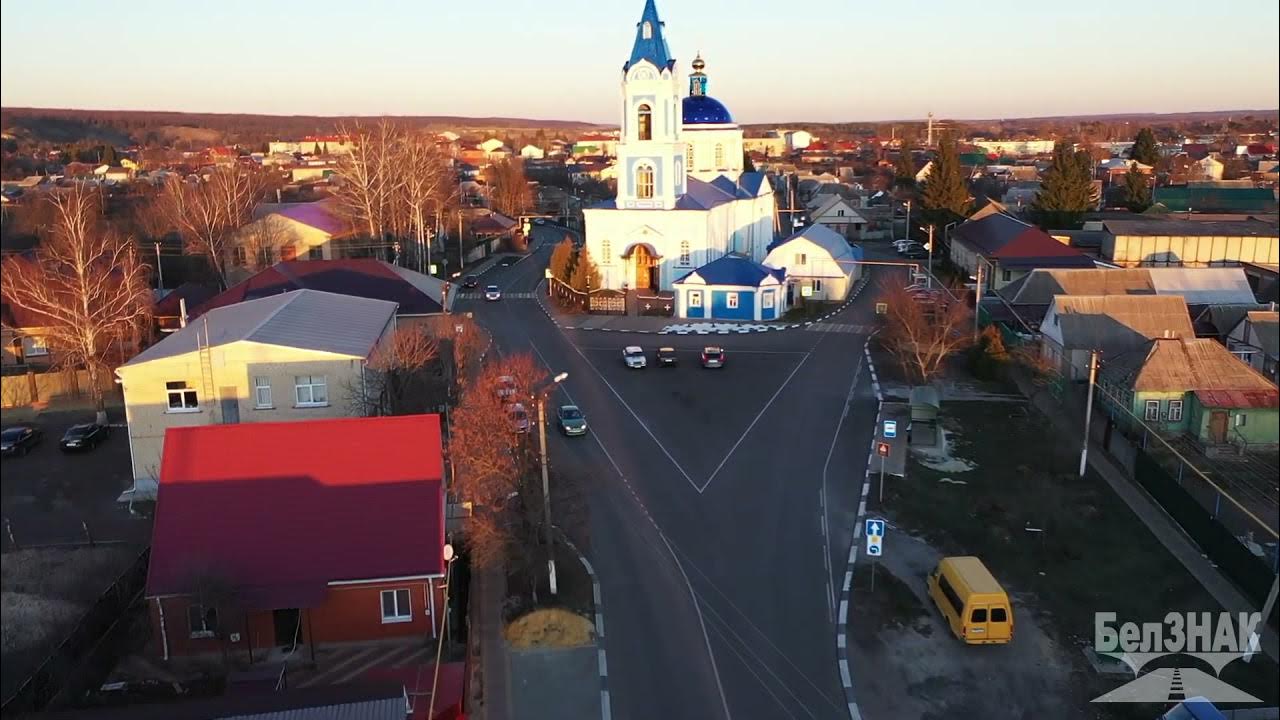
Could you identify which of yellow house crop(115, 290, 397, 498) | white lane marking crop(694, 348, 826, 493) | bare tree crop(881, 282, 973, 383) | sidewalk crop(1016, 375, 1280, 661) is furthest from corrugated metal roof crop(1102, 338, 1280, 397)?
yellow house crop(115, 290, 397, 498)

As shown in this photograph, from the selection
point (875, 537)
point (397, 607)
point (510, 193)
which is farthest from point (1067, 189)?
point (397, 607)

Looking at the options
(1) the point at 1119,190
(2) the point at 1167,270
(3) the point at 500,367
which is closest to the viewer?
(3) the point at 500,367

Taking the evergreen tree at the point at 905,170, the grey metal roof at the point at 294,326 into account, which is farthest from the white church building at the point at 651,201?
the evergreen tree at the point at 905,170

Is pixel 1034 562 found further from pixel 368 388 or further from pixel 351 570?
pixel 368 388

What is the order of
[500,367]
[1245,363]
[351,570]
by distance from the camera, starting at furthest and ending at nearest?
[500,367] < [1245,363] < [351,570]

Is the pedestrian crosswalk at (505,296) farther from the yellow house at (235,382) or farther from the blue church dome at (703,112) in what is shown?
the yellow house at (235,382)

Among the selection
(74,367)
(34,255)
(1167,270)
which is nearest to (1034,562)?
(34,255)
